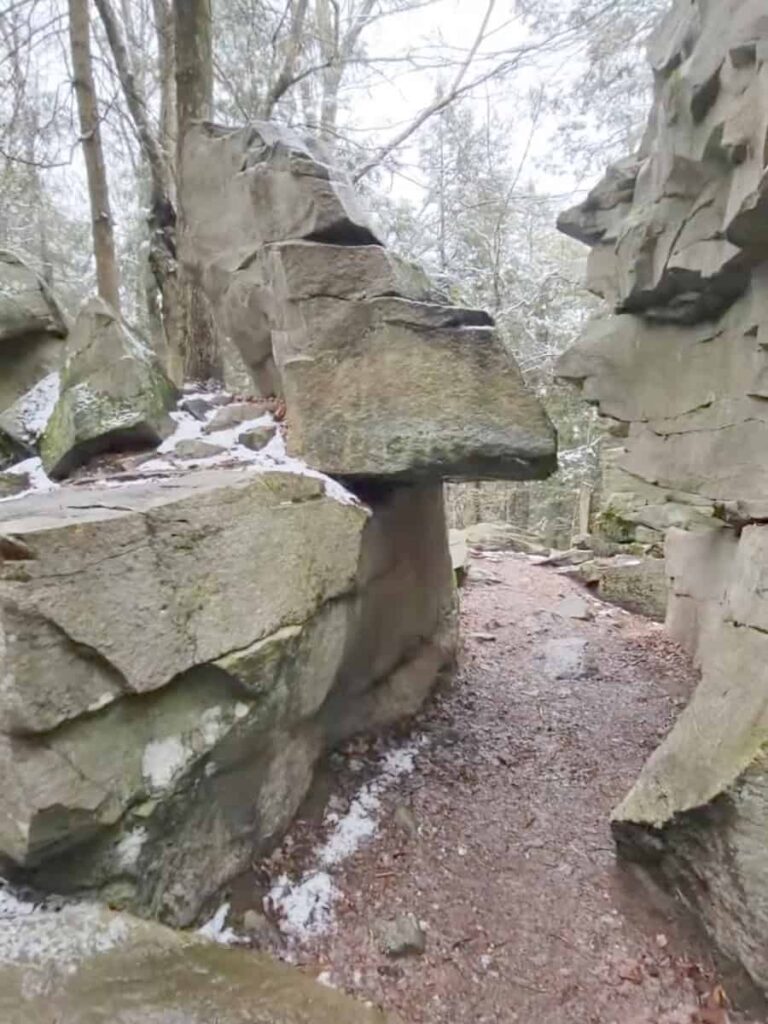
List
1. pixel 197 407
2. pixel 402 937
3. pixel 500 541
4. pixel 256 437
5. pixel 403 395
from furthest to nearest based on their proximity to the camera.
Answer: pixel 500 541, pixel 197 407, pixel 256 437, pixel 403 395, pixel 402 937

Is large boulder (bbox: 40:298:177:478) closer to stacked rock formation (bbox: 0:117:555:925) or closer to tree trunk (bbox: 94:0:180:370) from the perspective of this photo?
stacked rock formation (bbox: 0:117:555:925)

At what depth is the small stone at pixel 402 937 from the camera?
10.8 feet

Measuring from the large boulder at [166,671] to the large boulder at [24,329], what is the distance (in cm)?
179

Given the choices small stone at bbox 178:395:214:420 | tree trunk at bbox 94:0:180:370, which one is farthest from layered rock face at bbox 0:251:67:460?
tree trunk at bbox 94:0:180:370

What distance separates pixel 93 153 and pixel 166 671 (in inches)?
254

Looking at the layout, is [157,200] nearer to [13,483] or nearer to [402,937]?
[13,483]

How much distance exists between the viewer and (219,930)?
10.5 feet

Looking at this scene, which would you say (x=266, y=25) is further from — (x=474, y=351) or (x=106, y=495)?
(x=106, y=495)

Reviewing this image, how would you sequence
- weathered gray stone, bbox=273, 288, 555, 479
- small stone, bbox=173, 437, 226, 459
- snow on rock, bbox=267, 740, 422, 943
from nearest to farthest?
snow on rock, bbox=267, 740, 422, 943 → weathered gray stone, bbox=273, 288, 555, 479 → small stone, bbox=173, 437, 226, 459

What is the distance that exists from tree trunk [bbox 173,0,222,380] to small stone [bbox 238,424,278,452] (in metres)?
2.39

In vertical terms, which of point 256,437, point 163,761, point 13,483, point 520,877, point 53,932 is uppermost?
point 256,437

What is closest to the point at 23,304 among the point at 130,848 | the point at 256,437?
the point at 256,437

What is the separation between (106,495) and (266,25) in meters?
7.84

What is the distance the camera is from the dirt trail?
3.11 metres
